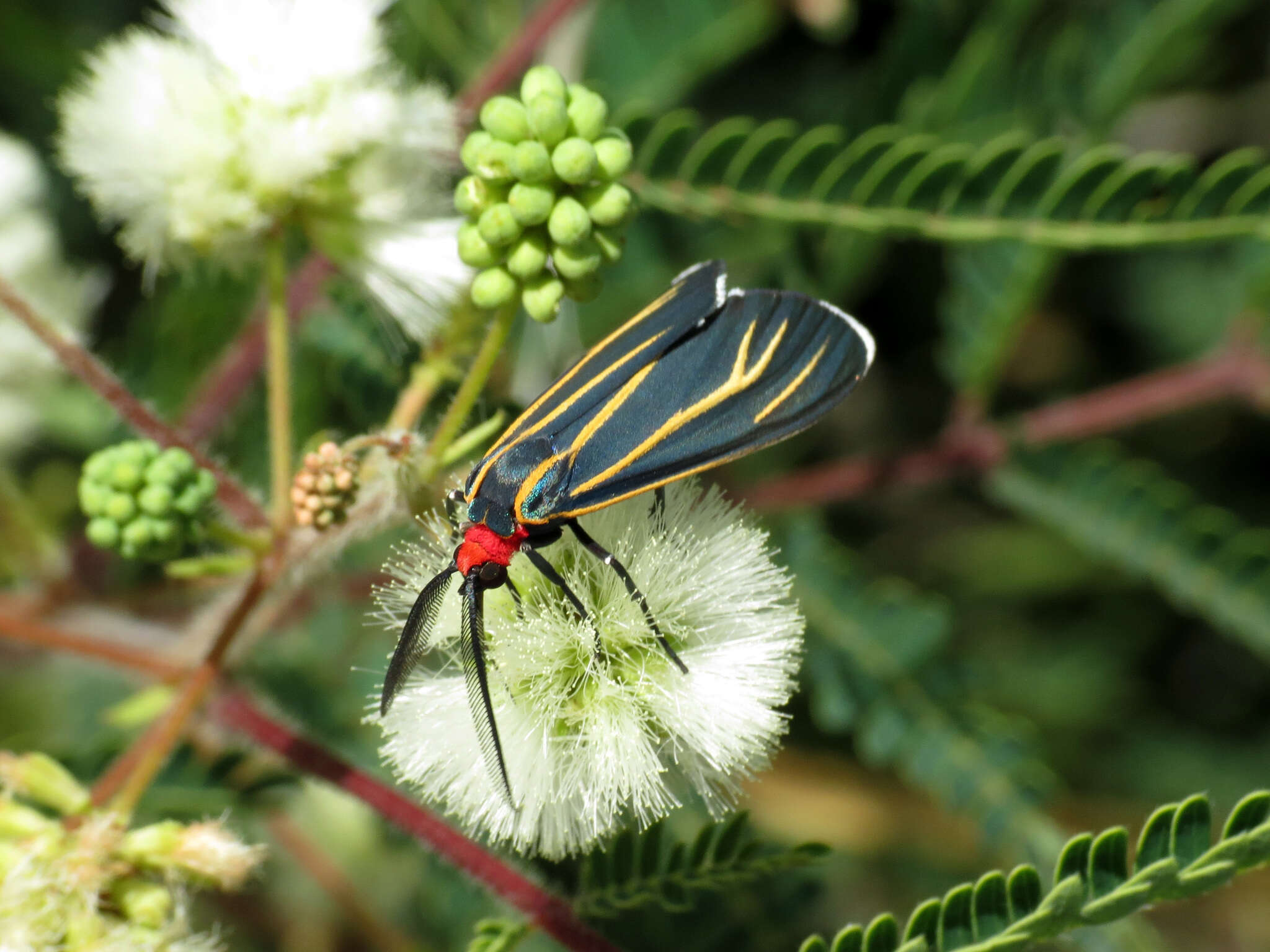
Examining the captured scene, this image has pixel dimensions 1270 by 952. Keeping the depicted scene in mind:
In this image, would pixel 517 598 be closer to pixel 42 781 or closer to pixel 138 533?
pixel 138 533

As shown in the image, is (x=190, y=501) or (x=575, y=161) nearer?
(x=575, y=161)

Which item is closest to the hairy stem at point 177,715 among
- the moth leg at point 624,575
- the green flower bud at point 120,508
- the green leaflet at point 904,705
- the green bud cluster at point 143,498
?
the green bud cluster at point 143,498

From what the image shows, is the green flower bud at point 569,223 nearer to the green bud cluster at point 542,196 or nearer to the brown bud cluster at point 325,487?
the green bud cluster at point 542,196

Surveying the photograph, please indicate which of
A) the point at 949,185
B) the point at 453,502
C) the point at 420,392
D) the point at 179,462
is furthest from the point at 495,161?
the point at 949,185

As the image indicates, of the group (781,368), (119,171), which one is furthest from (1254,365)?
(119,171)

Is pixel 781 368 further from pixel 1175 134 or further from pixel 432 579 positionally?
pixel 1175 134

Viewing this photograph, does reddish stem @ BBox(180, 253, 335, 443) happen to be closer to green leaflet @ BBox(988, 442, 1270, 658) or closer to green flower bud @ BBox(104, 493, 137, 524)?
green flower bud @ BBox(104, 493, 137, 524)

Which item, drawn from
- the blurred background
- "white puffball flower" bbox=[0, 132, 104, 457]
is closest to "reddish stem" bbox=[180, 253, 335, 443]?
the blurred background

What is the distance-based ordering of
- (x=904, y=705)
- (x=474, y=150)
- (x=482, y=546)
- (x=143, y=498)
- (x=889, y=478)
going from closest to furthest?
1. (x=482, y=546)
2. (x=474, y=150)
3. (x=143, y=498)
4. (x=904, y=705)
5. (x=889, y=478)
